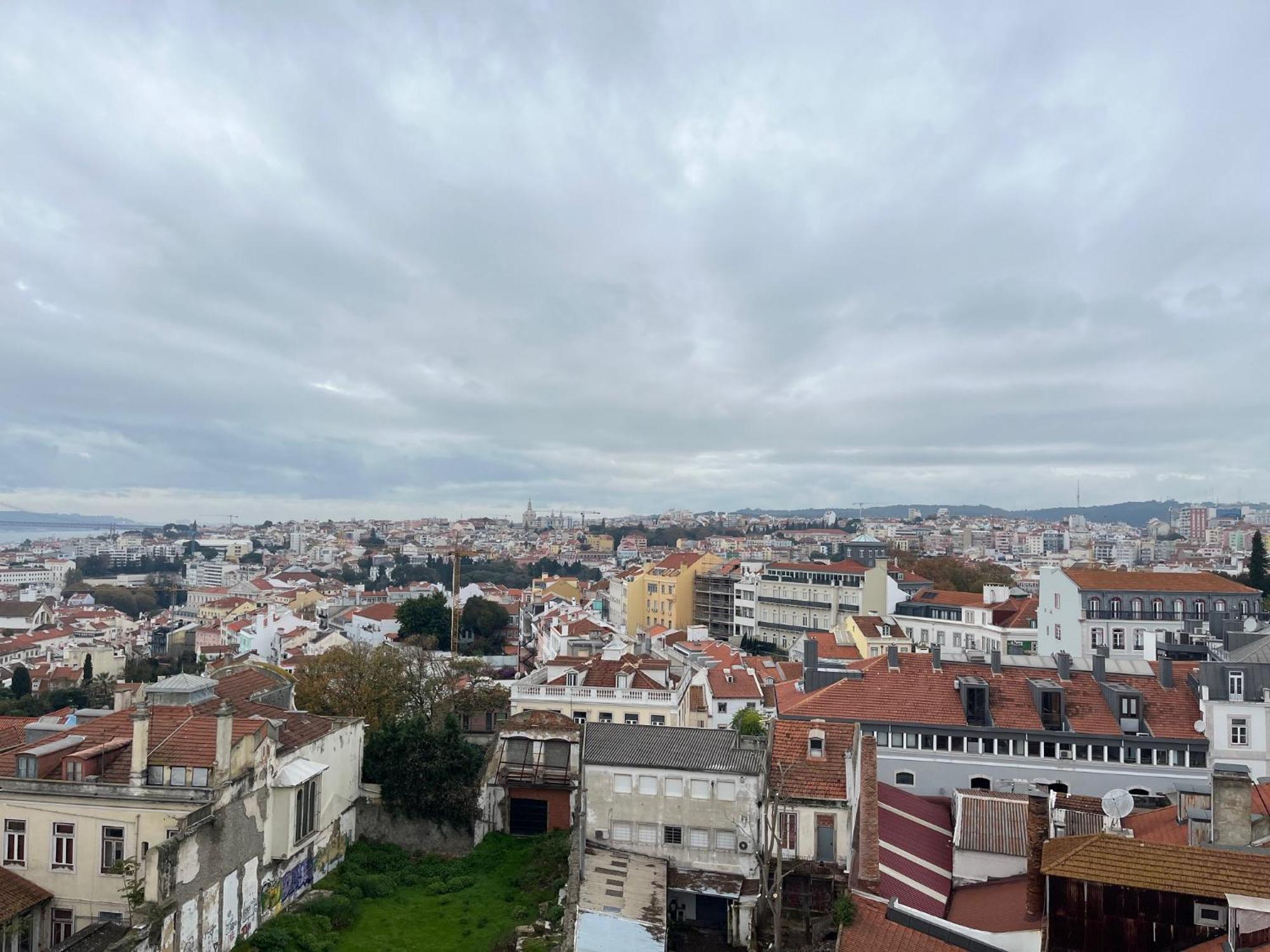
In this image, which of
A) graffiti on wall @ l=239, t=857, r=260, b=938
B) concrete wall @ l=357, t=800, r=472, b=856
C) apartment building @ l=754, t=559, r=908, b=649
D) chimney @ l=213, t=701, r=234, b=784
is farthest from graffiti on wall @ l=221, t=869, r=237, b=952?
apartment building @ l=754, t=559, r=908, b=649

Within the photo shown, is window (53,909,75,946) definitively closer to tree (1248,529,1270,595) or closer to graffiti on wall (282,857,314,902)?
graffiti on wall (282,857,314,902)

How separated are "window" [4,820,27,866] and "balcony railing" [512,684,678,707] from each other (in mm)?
20448

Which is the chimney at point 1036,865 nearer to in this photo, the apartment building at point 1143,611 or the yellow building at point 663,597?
the apartment building at point 1143,611

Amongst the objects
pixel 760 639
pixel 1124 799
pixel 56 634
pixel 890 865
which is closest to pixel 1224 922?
pixel 1124 799

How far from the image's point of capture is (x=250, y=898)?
21750 mm

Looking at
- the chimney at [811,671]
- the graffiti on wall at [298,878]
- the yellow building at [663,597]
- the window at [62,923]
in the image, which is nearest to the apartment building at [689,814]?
the graffiti on wall at [298,878]

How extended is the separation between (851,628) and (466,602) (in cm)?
4173

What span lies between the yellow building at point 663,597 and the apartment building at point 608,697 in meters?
41.6

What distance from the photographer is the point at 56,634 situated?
97.6 meters

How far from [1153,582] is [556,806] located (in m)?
43.4

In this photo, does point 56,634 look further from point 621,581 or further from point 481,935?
point 481,935

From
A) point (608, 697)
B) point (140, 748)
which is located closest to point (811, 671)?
point (608, 697)

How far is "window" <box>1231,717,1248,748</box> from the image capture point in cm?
3119

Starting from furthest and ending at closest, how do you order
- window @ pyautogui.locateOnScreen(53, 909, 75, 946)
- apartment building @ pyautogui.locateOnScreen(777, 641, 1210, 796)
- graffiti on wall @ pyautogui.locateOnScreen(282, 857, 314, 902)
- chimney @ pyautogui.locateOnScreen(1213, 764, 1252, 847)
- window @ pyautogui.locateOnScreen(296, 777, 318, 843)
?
apartment building @ pyautogui.locateOnScreen(777, 641, 1210, 796) < window @ pyautogui.locateOnScreen(296, 777, 318, 843) < graffiti on wall @ pyautogui.locateOnScreen(282, 857, 314, 902) < window @ pyautogui.locateOnScreen(53, 909, 75, 946) < chimney @ pyautogui.locateOnScreen(1213, 764, 1252, 847)
